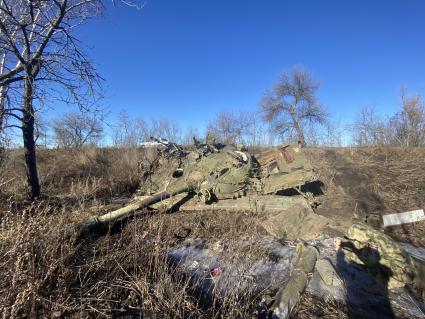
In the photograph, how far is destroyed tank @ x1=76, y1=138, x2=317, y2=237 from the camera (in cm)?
820

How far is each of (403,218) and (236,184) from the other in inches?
168

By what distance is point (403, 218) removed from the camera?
338 inches

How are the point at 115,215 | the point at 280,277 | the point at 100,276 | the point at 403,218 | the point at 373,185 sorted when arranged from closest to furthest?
the point at 100,276, the point at 280,277, the point at 115,215, the point at 403,218, the point at 373,185

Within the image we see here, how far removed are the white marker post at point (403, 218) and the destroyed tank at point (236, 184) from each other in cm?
211

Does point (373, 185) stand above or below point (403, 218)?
above

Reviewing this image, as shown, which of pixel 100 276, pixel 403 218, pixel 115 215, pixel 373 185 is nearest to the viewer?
pixel 100 276

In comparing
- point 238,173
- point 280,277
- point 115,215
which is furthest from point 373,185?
point 115,215

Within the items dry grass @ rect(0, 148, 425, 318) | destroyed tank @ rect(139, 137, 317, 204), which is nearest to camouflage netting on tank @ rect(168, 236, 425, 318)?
dry grass @ rect(0, 148, 425, 318)

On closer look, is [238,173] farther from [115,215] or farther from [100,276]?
[100,276]

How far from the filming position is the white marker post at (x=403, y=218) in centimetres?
848

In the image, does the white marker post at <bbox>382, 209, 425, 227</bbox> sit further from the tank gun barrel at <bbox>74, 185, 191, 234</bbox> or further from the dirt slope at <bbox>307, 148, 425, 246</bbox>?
the tank gun barrel at <bbox>74, 185, 191, 234</bbox>

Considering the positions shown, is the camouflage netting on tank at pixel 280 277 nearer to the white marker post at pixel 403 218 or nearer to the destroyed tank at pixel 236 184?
the destroyed tank at pixel 236 184

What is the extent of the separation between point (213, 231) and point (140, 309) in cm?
377

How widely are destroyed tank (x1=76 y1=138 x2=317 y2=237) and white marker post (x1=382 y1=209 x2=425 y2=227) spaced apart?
211 centimetres
